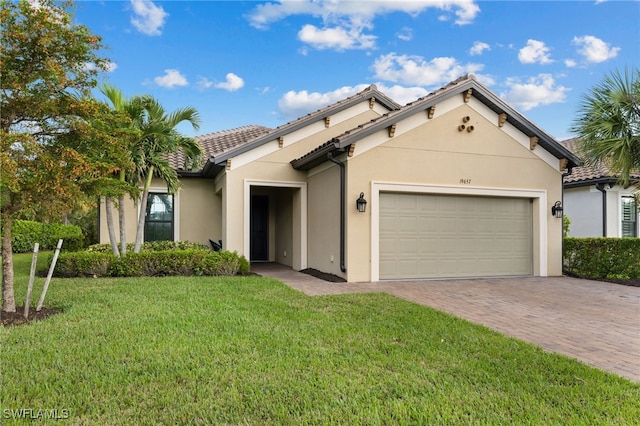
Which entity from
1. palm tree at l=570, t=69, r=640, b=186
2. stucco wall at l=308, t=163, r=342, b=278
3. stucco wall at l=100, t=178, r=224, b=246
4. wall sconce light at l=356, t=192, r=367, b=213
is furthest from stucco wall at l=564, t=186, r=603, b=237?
stucco wall at l=100, t=178, r=224, b=246

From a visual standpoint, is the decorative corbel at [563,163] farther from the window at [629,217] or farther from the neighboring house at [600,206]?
the window at [629,217]

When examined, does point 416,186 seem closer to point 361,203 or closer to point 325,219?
point 361,203

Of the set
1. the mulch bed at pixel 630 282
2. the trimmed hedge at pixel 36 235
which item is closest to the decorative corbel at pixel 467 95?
the mulch bed at pixel 630 282

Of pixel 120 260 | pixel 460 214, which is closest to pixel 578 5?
pixel 460 214

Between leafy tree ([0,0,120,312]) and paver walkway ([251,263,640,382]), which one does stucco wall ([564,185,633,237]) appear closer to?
paver walkway ([251,263,640,382])

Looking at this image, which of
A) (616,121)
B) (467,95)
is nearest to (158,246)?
(467,95)

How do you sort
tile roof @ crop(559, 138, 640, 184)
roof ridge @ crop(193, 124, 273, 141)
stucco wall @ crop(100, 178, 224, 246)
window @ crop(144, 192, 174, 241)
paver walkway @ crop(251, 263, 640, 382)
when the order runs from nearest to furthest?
paver walkway @ crop(251, 263, 640, 382)
window @ crop(144, 192, 174, 241)
stucco wall @ crop(100, 178, 224, 246)
tile roof @ crop(559, 138, 640, 184)
roof ridge @ crop(193, 124, 273, 141)

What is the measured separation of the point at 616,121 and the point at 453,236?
4591 mm

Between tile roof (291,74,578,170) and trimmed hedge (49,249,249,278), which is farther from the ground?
tile roof (291,74,578,170)

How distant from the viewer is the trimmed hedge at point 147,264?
9867mm

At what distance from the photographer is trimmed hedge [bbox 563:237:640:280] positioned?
36.3ft

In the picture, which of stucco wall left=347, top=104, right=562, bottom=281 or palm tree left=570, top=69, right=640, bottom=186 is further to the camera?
stucco wall left=347, top=104, right=562, bottom=281

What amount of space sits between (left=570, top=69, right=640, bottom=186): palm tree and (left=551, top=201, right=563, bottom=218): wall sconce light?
6.91 ft

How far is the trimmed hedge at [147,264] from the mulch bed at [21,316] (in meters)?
3.74
